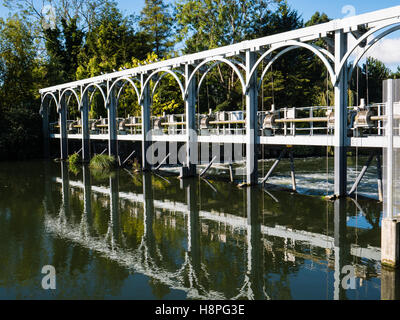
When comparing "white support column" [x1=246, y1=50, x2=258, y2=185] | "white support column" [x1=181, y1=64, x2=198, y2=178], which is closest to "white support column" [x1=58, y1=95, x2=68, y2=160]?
"white support column" [x1=181, y1=64, x2=198, y2=178]

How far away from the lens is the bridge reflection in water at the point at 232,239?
581 centimetres

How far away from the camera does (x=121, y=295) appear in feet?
18.4

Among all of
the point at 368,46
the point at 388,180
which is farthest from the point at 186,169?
the point at 388,180

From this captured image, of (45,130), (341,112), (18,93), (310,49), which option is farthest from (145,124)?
(18,93)

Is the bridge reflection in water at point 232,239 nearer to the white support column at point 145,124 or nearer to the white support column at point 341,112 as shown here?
the white support column at point 341,112

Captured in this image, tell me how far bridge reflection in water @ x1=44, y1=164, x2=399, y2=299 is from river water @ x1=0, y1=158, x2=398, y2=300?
0.07 feet

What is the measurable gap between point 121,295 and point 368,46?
351 inches

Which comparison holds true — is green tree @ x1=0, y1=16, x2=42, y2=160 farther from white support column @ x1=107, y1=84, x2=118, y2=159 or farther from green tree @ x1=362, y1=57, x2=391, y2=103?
green tree @ x1=362, y1=57, x2=391, y2=103

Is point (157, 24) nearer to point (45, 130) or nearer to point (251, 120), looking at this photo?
point (45, 130)

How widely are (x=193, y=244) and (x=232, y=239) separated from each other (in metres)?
0.83

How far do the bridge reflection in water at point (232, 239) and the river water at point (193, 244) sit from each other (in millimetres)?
22

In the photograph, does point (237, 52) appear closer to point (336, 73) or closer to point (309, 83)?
point (336, 73)

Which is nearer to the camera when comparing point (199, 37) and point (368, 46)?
point (368, 46)

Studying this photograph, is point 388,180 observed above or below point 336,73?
below
